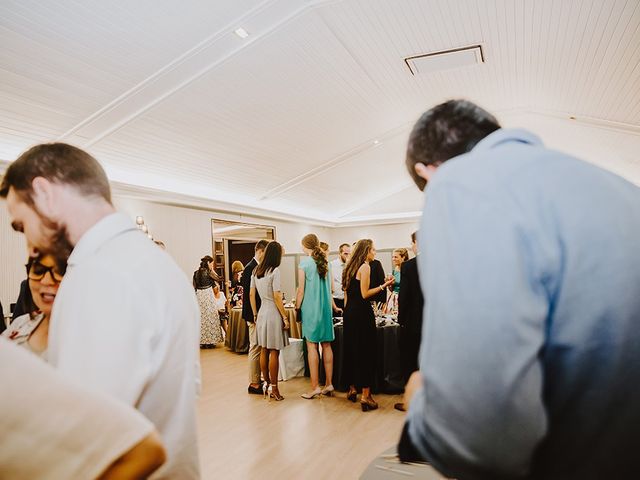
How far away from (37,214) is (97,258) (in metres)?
0.26

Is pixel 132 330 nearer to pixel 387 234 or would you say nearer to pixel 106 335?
pixel 106 335

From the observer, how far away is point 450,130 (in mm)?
812

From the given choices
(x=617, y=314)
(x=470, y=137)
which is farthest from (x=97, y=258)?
(x=617, y=314)

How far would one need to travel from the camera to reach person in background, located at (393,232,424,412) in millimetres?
3529

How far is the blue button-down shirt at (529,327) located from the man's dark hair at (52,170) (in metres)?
0.86

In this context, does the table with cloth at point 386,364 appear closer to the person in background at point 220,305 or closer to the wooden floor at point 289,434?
the wooden floor at point 289,434

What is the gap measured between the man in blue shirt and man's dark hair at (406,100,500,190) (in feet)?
0.74

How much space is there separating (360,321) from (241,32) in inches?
140

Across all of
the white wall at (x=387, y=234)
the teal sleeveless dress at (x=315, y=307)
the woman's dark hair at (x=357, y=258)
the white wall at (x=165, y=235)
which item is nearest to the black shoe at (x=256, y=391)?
the teal sleeveless dress at (x=315, y=307)

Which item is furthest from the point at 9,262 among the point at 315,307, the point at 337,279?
the point at 337,279

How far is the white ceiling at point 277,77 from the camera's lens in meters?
4.19

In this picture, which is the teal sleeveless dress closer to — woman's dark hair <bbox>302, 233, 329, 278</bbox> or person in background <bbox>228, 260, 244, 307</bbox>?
woman's dark hair <bbox>302, 233, 329, 278</bbox>

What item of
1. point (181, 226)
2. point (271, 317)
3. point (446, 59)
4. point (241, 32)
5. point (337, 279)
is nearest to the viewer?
point (241, 32)

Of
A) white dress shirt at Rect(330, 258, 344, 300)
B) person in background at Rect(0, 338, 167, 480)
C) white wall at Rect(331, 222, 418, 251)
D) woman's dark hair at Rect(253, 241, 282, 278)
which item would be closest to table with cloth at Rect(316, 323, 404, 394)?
woman's dark hair at Rect(253, 241, 282, 278)
